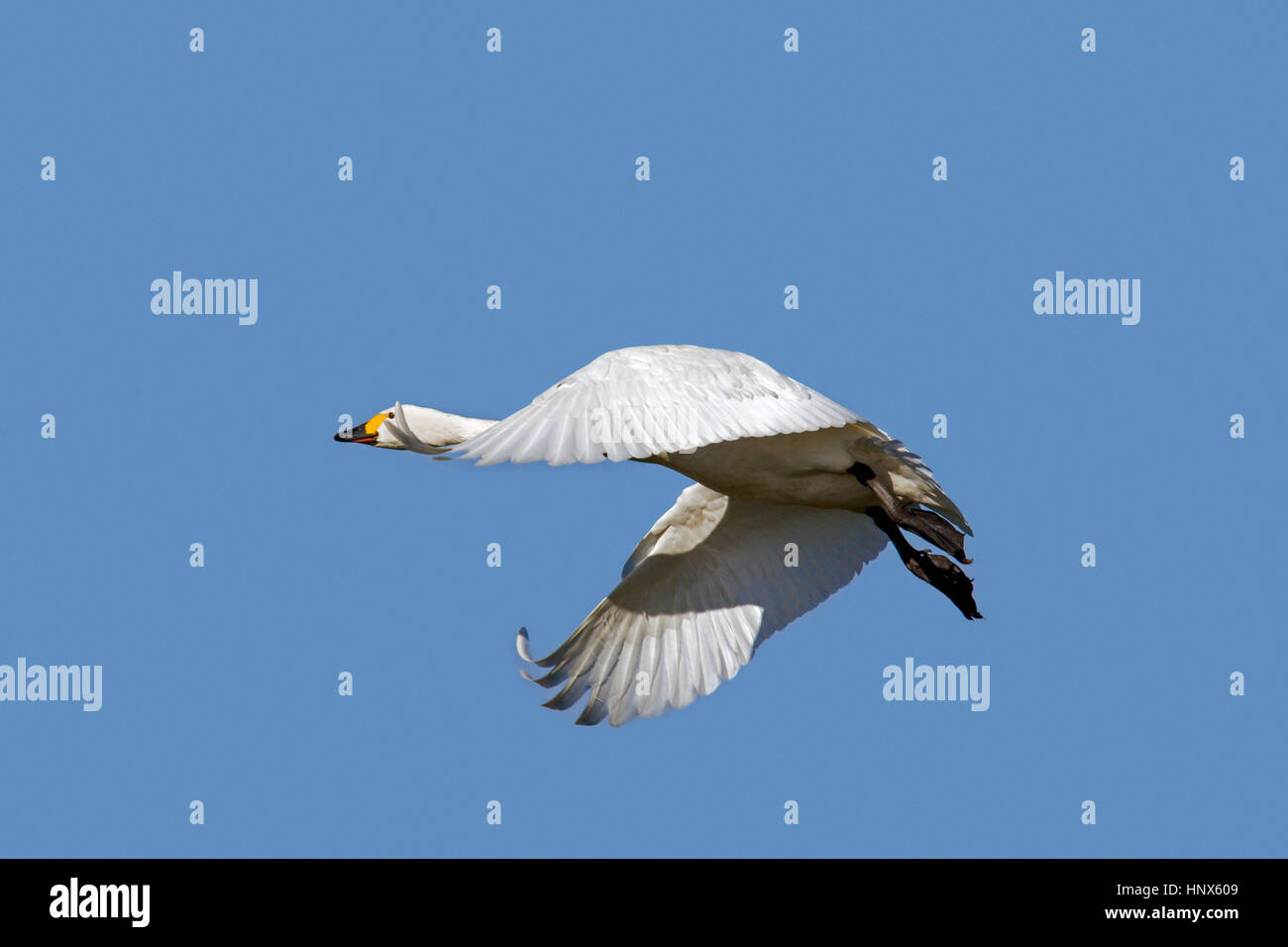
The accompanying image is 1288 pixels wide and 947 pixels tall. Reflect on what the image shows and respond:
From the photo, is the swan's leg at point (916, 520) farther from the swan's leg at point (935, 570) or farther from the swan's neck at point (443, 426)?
the swan's neck at point (443, 426)

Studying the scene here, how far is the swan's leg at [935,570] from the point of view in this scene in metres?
11.6

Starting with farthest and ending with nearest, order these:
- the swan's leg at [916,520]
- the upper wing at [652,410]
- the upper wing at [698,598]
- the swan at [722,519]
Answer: the upper wing at [698,598]
the swan's leg at [916,520]
the swan at [722,519]
the upper wing at [652,410]

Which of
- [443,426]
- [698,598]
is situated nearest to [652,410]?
[443,426]

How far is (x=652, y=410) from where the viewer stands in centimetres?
969

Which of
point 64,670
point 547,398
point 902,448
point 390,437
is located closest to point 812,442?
point 902,448

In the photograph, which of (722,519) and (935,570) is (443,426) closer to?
(722,519)

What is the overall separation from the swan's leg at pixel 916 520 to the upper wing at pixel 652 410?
2.91 ft

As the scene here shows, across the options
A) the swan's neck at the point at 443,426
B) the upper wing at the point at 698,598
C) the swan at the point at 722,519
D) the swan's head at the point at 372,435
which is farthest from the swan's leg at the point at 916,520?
the swan's head at the point at 372,435

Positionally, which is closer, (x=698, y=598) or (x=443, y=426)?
(x=443, y=426)

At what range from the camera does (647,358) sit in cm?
1010

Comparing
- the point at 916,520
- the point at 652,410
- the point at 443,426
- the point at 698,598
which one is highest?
the point at 443,426

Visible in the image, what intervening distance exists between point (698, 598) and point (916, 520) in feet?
5.77

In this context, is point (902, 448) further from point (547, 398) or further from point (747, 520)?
point (547, 398)

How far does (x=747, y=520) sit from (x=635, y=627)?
1147 millimetres
